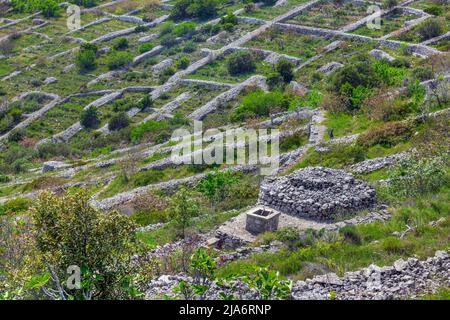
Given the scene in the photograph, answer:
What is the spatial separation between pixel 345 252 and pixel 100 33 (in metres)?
56.5

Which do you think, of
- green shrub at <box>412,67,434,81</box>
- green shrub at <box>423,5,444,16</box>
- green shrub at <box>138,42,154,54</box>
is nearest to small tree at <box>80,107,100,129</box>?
green shrub at <box>138,42,154,54</box>

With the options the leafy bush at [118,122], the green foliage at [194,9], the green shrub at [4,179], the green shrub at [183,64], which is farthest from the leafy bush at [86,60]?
the green shrub at [4,179]

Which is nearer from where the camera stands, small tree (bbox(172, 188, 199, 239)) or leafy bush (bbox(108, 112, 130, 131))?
small tree (bbox(172, 188, 199, 239))

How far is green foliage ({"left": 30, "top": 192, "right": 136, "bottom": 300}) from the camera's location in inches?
411

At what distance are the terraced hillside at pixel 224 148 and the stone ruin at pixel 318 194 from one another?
0.21 feet

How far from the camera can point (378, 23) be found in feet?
170

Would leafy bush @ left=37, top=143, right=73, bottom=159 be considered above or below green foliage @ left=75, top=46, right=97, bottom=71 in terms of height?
below

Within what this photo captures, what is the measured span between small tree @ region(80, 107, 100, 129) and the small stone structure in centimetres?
2981

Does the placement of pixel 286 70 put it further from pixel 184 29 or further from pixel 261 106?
pixel 184 29

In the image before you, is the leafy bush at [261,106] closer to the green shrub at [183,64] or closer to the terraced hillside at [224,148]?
the terraced hillside at [224,148]

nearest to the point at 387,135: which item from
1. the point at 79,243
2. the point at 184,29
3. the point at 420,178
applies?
the point at 420,178

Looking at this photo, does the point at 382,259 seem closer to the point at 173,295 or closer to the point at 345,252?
the point at 345,252

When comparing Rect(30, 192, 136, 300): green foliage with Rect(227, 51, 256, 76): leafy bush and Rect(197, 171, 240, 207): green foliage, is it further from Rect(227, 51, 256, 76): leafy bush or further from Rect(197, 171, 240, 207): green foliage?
Rect(227, 51, 256, 76): leafy bush

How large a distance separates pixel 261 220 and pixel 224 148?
12.0m
